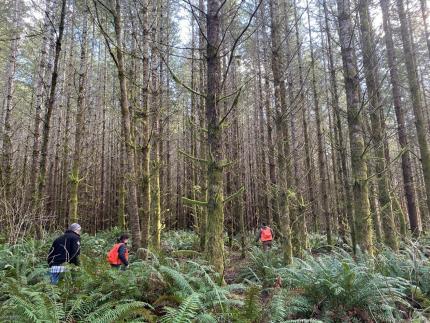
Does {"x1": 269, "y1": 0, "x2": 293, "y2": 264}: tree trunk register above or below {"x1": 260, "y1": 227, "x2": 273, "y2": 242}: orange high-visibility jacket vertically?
above

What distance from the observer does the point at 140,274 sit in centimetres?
454

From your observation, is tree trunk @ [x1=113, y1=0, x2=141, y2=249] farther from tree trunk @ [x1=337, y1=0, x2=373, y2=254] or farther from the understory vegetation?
tree trunk @ [x1=337, y1=0, x2=373, y2=254]

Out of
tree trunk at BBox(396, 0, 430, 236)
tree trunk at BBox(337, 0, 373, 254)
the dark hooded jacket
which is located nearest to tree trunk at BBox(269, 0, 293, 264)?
tree trunk at BBox(337, 0, 373, 254)

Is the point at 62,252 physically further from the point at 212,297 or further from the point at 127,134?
the point at 212,297

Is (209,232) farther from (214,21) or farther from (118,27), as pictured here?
(118,27)

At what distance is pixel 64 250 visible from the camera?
5.30 meters

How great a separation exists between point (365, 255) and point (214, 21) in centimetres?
423

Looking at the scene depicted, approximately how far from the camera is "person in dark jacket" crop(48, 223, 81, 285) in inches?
197

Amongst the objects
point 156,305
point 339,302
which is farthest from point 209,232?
point 339,302

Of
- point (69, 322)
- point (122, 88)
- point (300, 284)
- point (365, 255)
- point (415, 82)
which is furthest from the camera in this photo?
point (415, 82)

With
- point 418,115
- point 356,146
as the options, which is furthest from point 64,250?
point 418,115

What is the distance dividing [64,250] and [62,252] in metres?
0.05

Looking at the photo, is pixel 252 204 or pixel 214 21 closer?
pixel 214 21

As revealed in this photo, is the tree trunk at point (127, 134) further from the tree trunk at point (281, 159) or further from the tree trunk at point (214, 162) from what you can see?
the tree trunk at point (214, 162)
